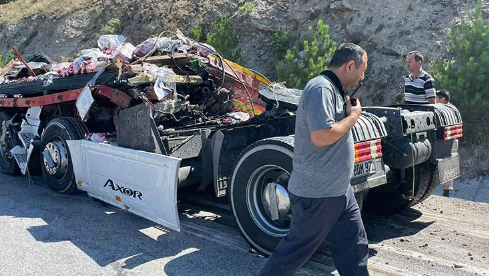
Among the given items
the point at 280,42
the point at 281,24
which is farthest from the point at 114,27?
the point at 280,42

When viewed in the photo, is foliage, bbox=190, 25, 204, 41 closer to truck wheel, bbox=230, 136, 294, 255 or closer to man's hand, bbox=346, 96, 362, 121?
truck wheel, bbox=230, 136, 294, 255

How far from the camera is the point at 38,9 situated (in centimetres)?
2458

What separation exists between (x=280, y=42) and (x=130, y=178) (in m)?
10.1

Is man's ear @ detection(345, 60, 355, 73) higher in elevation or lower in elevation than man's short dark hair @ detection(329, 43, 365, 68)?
lower

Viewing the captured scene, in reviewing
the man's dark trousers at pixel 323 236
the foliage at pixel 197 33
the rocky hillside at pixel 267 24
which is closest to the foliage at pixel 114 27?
the rocky hillside at pixel 267 24

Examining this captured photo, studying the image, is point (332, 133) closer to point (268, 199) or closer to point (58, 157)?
point (268, 199)

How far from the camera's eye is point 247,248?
449cm

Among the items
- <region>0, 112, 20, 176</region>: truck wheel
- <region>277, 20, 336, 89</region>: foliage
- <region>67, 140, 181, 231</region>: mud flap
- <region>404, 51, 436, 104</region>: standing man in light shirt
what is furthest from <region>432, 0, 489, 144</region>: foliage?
<region>0, 112, 20, 176</region>: truck wheel

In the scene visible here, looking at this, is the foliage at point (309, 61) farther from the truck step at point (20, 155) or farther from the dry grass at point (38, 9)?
the dry grass at point (38, 9)

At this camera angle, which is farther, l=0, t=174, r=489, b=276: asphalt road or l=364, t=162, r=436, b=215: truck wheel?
l=364, t=162, r=436, b=215: truck wheel

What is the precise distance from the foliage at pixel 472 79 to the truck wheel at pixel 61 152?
6.45 m

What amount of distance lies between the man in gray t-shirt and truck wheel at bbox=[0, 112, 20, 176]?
6.46 metres

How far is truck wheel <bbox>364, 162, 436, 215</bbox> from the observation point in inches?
203

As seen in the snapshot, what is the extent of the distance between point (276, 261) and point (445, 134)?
2.86 meters
